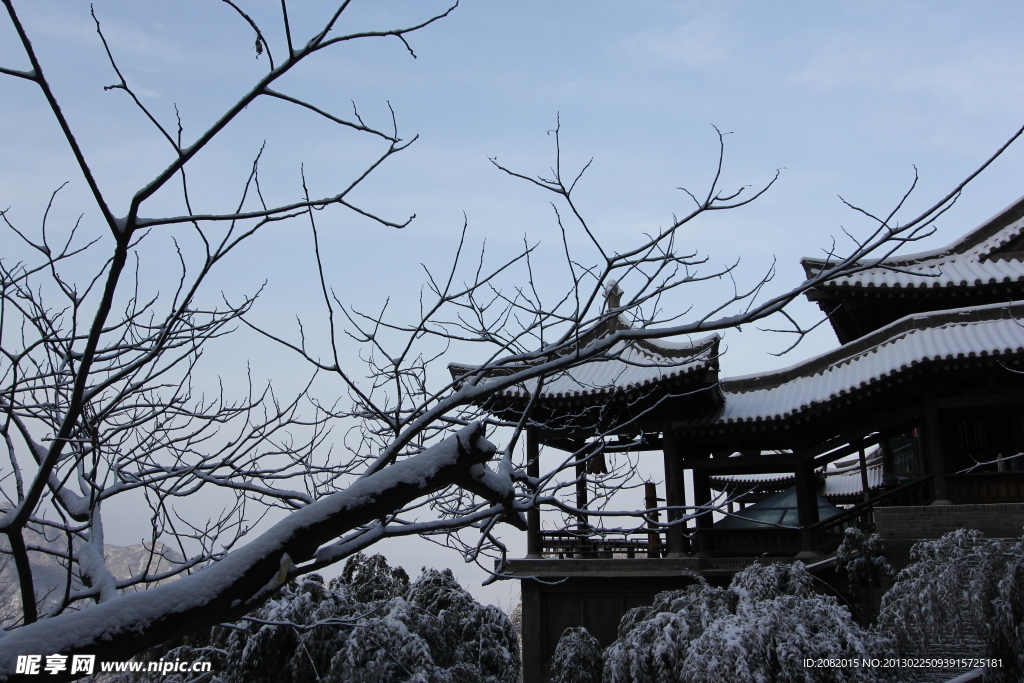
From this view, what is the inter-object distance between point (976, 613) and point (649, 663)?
284 cm

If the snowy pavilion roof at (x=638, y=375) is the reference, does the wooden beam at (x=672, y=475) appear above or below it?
below

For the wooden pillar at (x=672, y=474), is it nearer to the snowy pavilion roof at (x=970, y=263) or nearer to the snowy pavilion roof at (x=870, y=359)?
the snowy pavilion roof at (x=870, y=359)

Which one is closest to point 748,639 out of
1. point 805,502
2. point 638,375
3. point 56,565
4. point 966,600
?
point 966,600

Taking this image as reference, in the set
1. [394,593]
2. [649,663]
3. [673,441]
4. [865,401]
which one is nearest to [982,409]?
[865,401]

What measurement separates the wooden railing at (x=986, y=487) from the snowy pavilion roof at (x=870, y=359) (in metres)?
1.55

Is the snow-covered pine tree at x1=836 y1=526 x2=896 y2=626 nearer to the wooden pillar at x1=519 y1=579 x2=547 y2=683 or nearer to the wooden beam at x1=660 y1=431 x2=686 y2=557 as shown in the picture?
the wooden beam at x1=660 y1=431 x2=686 y2=557

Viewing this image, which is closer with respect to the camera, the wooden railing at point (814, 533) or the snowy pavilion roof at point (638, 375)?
the wooden railing at point (814, 533)

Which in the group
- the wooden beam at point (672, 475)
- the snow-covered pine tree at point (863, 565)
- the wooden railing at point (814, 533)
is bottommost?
the snow-covered pine tree at point (863, 565)

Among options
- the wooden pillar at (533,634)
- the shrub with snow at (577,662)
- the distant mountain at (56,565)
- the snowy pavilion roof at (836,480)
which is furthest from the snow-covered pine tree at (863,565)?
the snowy pavilion roof at (836,480)

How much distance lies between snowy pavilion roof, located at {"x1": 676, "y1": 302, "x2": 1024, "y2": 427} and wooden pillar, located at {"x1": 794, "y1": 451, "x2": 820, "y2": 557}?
38.3 inches

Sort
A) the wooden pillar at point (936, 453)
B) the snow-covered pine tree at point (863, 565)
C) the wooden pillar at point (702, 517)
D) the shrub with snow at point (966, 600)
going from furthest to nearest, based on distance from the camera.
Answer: the wooden pillar at point (702, 517) < the wooden pillar at point (936, 453) < the snow-covered pine tree at point (863, 565) < the shrub with snow at point (966, 600)

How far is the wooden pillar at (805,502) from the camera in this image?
11.4 meters

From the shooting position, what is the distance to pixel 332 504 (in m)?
2.84

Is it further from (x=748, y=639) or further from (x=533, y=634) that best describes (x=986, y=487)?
(x=533, y=634)
